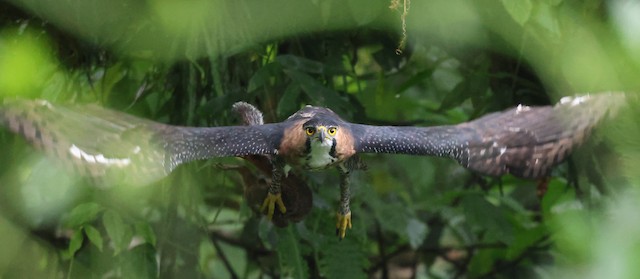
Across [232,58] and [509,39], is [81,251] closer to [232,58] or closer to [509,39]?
[232,58]

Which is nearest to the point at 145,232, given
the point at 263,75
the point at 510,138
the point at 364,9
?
the point at 263,75

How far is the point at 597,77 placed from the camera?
2.26m

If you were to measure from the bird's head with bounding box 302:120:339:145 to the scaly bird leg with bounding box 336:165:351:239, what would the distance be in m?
0.27

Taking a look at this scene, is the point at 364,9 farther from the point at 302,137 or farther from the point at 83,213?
the point at 83,213

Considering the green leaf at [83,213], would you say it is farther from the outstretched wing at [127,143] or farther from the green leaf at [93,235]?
the outstretched wing at [127,143]

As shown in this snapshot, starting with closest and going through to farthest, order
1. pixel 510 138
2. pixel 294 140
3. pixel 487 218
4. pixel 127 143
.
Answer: pixel 127 143, pixel 294 140, pixel 510 138, pixel 487 218

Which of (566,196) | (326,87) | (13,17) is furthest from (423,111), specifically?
(13,17)

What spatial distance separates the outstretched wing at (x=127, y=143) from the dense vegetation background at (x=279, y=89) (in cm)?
16

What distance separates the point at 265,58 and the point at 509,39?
63cm

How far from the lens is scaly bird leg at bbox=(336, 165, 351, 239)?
2.55m

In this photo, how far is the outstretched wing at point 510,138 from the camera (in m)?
2.29

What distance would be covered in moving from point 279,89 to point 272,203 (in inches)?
16.9

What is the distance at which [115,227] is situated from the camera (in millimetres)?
2607

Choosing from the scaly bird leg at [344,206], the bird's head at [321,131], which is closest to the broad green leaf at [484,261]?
the scaly bird leg at [344,206]
